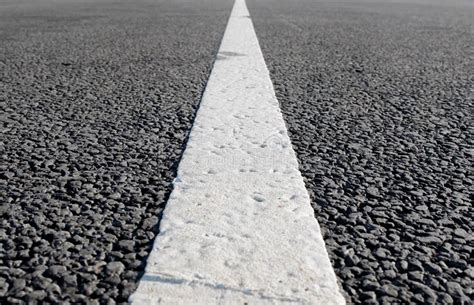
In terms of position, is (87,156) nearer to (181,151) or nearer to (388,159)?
(181,151)

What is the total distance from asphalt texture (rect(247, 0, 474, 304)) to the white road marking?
0.06m

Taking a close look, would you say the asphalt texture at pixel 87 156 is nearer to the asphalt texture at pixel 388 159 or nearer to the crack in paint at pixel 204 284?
the crack in paint at pixel 204 284

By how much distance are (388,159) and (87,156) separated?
35.9 inches

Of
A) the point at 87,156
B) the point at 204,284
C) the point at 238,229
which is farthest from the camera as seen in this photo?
the point at 87,156

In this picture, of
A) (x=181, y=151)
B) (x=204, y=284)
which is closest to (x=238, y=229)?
(x=204, y=284)

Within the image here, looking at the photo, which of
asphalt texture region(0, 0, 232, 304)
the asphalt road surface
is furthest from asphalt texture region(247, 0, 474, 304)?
asphalt texture region(0, 0, 232, 304)

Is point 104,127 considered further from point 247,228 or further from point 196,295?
point 196,295

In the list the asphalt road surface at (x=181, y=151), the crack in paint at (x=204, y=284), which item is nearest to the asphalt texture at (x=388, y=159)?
the asphalt road surface at (x=181, y=151)

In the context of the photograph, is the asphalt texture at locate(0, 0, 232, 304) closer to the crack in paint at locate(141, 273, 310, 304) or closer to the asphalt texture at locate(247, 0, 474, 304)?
the crack in paint at locate(141, 273, 310, 304)

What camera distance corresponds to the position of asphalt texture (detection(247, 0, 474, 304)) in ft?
4.24

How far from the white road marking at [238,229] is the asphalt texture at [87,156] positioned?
0.06 meters

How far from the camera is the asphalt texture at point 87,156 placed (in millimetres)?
1264

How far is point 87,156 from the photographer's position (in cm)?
197

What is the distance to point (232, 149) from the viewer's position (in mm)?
Result: 2059
